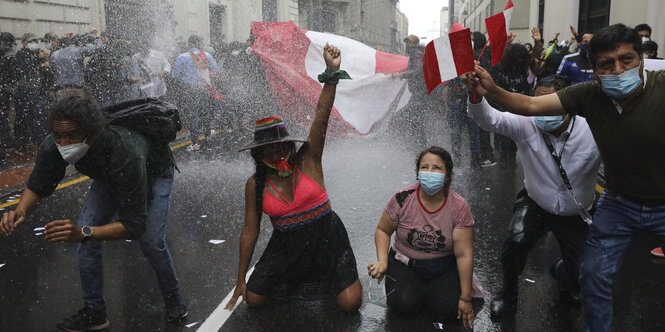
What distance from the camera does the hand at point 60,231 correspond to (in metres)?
2.98

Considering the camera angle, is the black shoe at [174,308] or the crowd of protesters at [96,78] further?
the crowd of protesters at [96,78]

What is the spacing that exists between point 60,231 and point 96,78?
32.0 feet

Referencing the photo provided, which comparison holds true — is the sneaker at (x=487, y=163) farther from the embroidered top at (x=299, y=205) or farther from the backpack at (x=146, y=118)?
the backpack at (x=146, y=118)

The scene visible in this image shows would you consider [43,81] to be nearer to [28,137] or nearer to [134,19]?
[28,137]

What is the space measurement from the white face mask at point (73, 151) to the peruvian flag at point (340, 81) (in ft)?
19.3

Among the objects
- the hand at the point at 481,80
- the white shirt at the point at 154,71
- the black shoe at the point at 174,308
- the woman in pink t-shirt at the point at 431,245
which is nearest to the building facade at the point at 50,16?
the white shirt at the point at 154,71

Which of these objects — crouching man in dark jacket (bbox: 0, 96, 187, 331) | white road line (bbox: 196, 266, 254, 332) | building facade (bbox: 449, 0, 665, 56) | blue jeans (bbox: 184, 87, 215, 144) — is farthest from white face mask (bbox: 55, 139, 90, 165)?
building facade (bbox: 449, 0, 665, 56)

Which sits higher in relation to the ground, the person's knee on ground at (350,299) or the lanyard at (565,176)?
the lanyard at (565,176)

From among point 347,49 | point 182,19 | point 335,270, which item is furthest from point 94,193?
point 182,19

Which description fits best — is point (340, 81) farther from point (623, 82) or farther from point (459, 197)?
point (623, 82)

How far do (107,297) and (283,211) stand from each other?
1566 mm

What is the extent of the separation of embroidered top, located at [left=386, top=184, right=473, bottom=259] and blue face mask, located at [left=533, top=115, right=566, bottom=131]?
669mm

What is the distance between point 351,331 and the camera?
12.2ft

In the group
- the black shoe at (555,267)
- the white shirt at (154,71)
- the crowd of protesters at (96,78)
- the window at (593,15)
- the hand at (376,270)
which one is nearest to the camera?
the hand at (376,270)
